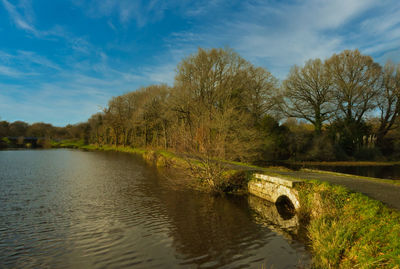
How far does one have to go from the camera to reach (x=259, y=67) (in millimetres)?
35031

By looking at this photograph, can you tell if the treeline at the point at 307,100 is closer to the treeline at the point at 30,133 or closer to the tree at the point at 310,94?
the tree at the point at 310,94

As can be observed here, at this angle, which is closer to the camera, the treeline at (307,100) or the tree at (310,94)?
the treeline at (307,100)

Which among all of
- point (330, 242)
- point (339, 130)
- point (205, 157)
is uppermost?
point (339, 130)

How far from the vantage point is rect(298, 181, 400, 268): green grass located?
509 cm

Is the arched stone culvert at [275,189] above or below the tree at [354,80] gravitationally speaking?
below

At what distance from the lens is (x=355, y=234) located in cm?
606

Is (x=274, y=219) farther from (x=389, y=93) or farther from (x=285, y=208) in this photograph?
(x=389, y=93)

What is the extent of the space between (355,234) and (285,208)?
209 inches

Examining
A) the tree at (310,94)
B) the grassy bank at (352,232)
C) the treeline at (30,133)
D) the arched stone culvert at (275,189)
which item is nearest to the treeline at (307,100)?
the tree at (310,94)

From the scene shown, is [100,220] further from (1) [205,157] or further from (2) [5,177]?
(2) [5,177]

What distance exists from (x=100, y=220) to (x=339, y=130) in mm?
36859

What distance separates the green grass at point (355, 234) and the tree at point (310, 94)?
29535 millimetres

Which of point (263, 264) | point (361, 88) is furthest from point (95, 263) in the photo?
point (361, 88)

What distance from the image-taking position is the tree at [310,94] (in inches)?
1332
